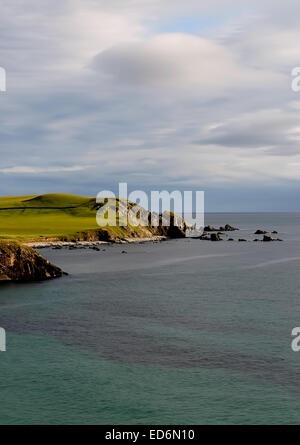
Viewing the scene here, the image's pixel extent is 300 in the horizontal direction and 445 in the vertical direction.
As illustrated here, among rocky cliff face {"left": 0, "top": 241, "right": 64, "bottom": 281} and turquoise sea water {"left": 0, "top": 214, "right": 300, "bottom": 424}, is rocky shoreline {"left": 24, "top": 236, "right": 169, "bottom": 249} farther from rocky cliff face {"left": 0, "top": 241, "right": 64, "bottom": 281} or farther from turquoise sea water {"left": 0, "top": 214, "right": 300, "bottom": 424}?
turquoise sea water {"left": 0, "top": 214, "right": 300, "bottom": 424}

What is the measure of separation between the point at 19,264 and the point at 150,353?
43.8 m

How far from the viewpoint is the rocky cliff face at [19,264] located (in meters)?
72.6

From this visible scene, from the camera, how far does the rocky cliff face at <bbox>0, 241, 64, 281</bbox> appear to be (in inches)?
2859

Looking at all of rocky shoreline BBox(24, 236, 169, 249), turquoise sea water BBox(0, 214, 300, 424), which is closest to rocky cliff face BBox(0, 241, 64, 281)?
turquoise sea water BBox(0, 214, 300, 424)

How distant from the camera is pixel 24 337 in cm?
A: 4125

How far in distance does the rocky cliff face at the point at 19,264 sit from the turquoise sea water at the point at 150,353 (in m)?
3.92

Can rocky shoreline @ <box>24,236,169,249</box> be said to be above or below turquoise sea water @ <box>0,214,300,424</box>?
above

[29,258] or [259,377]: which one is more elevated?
[29,258]

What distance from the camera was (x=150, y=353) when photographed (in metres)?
36.5

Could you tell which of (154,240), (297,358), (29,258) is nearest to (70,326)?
(297,358)

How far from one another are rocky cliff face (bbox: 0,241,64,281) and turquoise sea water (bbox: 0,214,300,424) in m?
3.92

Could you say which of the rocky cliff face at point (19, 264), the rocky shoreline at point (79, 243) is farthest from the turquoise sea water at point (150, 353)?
the rocky shoreline at point (79, 243)
